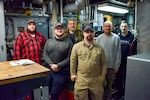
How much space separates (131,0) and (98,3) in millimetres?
1897

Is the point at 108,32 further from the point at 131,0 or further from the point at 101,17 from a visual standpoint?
the point at 101,17

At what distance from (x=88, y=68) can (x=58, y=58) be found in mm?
625

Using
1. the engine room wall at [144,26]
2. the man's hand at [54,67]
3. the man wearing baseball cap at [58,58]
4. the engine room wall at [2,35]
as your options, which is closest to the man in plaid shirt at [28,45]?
the man wearing baseball cap at [58,58]

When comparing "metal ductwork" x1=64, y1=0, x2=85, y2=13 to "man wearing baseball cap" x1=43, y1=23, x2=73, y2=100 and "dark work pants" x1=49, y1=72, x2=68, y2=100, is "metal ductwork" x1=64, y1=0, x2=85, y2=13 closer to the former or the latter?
"man wearing baseball cap" x1=43, y1=23, x2=73, y2=100

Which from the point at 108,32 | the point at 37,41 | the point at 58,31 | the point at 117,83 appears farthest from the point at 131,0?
the point at 117,83

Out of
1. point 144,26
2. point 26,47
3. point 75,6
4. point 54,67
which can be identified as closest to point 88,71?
point 54,67

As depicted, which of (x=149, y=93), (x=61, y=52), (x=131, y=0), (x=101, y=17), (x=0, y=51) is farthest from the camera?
(x=101, y=17)

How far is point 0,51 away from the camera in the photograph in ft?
11.3

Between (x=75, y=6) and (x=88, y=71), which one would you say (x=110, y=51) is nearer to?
(x=88, y=71)

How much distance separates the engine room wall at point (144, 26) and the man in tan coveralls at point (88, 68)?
860mm

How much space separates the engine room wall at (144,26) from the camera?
1597 mm

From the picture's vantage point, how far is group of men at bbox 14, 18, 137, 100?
2471mm

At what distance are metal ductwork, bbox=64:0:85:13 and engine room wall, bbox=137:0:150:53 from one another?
2046 millimetres

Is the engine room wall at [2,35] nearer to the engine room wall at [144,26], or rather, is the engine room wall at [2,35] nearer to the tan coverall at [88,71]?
the tan coverall at [88,71]
